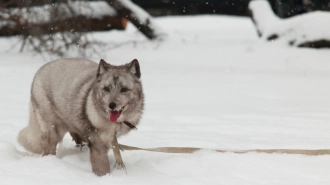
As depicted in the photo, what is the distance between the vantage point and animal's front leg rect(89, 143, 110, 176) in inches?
175

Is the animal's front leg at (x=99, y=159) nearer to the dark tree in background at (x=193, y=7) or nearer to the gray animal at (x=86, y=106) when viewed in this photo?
the gray animal at (x=86, y=106)

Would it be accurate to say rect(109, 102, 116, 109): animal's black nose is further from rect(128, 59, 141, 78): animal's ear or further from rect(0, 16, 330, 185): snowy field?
rect(0, 16, 330, 185): snowy field

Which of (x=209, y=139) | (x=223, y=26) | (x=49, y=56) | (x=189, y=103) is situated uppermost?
(x=209, y=139)

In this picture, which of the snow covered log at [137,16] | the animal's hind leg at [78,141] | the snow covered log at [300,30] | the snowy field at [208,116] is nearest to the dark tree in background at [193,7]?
the snow covered log at [137,16]

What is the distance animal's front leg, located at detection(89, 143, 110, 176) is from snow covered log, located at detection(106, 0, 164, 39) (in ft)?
30.6

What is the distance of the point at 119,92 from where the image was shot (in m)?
4.33

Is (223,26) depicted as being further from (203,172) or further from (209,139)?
(203,172)

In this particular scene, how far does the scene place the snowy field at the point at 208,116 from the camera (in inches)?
174

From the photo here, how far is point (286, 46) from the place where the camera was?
42.3 feet

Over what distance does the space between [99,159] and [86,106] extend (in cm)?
40

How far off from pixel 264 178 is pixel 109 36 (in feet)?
40.0

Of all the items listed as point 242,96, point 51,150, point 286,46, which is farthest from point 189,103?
point 286,46

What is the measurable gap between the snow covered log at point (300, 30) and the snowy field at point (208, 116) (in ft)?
0.83

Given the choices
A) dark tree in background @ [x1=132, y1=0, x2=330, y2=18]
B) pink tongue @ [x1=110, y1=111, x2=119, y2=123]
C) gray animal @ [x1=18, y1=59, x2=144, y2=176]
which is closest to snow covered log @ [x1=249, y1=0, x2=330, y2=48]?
gray animal @ [x1=18, y1=59, x2=144, y2=176]
